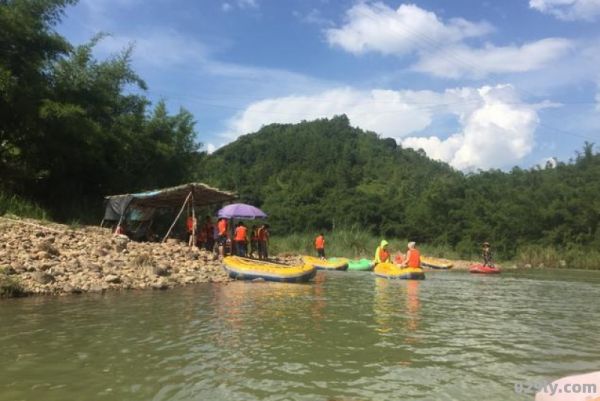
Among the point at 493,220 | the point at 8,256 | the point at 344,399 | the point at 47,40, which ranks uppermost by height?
the point at 47,40

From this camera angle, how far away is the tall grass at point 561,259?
36844 mm

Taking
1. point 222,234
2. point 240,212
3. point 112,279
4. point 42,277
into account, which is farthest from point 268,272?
Answer: point 42,277

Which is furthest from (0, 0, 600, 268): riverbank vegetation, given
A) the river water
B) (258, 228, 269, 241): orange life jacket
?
the river water

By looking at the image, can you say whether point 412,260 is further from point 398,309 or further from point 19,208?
point 19,208

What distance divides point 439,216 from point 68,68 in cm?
4038

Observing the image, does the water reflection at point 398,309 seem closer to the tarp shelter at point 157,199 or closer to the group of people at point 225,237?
the group of people at point 225,237

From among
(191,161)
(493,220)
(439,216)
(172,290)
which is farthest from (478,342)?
(439,216)

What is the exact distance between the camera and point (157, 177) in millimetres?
26766

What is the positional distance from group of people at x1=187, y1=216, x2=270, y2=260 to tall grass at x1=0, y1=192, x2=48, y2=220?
5343 millimetres

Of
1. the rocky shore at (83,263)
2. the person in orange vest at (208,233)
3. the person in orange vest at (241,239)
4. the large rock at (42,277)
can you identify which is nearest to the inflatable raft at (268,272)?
the rocky shore at (83,263)

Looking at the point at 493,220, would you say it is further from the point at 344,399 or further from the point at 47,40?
the point at 344,399

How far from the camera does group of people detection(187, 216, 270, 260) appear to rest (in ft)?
64.1

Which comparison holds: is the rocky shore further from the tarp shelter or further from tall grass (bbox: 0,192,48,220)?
the tarp shelter

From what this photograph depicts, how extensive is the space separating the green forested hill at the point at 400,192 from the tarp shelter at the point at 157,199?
14.5 meters
